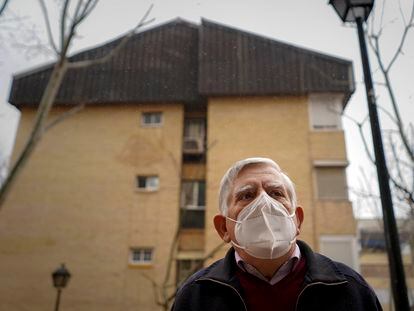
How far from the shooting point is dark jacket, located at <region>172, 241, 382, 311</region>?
0.86 meters

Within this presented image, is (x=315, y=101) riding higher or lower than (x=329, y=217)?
higher

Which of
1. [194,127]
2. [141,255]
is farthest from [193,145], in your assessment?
[141,255]

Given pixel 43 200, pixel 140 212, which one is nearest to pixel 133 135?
pixel 140 212

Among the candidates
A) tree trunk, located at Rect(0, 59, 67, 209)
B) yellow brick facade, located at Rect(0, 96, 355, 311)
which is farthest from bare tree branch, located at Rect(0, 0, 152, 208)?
yellow brick facade, located at Rect(0, 96, 355, 311)

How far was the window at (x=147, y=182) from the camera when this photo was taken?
880cm

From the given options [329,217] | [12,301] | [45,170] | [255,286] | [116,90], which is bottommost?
[12,301]

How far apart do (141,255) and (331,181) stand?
166 inches

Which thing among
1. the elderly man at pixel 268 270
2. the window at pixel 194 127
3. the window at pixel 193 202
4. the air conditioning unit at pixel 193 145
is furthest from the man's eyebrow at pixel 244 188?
the window at pixel 194 127

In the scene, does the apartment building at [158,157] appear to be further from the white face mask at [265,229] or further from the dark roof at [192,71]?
the white face mask at [265,229]

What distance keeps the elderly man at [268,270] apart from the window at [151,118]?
27.8ft

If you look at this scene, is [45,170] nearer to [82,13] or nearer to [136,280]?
[136,280]

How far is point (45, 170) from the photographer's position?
919 cm

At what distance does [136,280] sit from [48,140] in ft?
13.1

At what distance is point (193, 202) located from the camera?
8.69 meters
